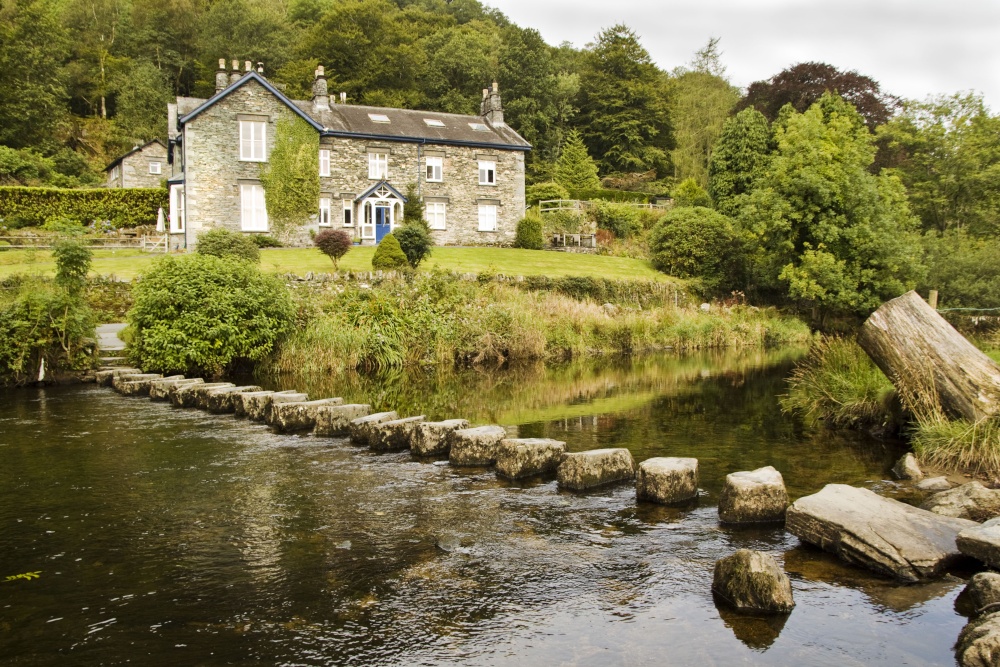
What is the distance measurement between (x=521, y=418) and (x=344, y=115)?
3303cm

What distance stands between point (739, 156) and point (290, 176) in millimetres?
23974

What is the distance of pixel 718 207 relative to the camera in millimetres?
41844

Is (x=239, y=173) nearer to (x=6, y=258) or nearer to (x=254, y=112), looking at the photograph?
(x=254, y=112)

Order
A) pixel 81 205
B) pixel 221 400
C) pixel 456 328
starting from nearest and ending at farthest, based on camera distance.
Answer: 1. pixel 221 400
2. pixel 456 328
3. pixel 81 205

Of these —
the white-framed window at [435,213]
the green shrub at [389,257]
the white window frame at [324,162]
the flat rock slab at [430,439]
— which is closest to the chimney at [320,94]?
the white window frame at [324,162]

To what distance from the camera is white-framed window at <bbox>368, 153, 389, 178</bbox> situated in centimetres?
4178

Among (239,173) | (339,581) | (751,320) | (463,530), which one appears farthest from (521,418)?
(239,173)

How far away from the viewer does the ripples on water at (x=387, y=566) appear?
5168mm

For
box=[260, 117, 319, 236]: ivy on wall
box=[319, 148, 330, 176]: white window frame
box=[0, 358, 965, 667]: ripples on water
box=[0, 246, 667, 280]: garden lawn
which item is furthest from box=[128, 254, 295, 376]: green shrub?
box=[319, 148, 330, 176]: white window frame

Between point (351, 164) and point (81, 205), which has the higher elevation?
point (351, 164)

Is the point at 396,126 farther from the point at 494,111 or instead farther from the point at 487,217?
the point at 487,217

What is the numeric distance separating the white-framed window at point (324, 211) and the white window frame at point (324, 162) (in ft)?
4.52

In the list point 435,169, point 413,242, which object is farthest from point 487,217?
point 413,242

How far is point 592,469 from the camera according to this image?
893 cm
